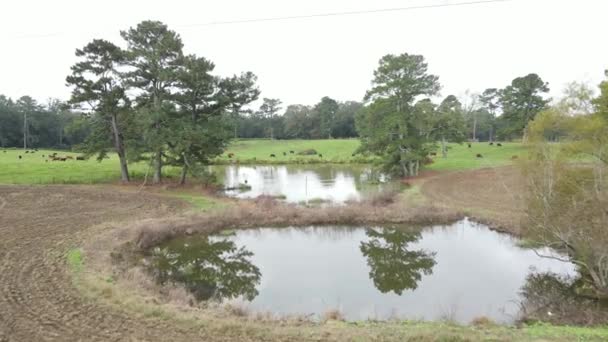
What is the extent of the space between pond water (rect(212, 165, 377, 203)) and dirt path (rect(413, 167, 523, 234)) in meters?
5.07

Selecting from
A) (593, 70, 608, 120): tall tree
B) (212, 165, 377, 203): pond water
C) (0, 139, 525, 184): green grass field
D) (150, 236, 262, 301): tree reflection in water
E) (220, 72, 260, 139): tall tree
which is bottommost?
(150, 236, 262, 301): tree reflection in water

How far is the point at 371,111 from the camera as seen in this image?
3497 centimetres

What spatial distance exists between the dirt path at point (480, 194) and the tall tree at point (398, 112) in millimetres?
3072

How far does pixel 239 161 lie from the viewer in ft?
175

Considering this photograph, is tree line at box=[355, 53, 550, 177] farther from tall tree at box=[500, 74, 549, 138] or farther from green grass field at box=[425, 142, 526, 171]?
tall tree at box=[500, 74, 549, 138]

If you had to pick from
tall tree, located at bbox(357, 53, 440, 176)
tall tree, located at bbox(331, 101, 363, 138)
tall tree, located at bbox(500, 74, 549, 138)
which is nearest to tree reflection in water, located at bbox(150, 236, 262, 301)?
tall tree, located at bbox(357, 53, 440, 176)

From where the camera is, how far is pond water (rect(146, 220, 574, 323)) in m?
10.5

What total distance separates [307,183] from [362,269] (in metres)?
19.6

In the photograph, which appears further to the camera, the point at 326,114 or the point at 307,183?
the point at 326,114

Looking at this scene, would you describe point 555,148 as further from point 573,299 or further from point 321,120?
point 321,120

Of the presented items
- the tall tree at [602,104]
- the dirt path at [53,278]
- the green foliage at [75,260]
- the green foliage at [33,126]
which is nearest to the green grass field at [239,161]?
the tall tree at [602,104]

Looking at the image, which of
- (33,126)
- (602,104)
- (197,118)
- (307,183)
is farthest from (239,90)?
(33,126)

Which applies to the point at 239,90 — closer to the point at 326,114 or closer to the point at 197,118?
the point at 197,118

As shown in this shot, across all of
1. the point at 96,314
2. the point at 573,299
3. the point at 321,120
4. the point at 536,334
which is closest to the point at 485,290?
the point at 573,299
